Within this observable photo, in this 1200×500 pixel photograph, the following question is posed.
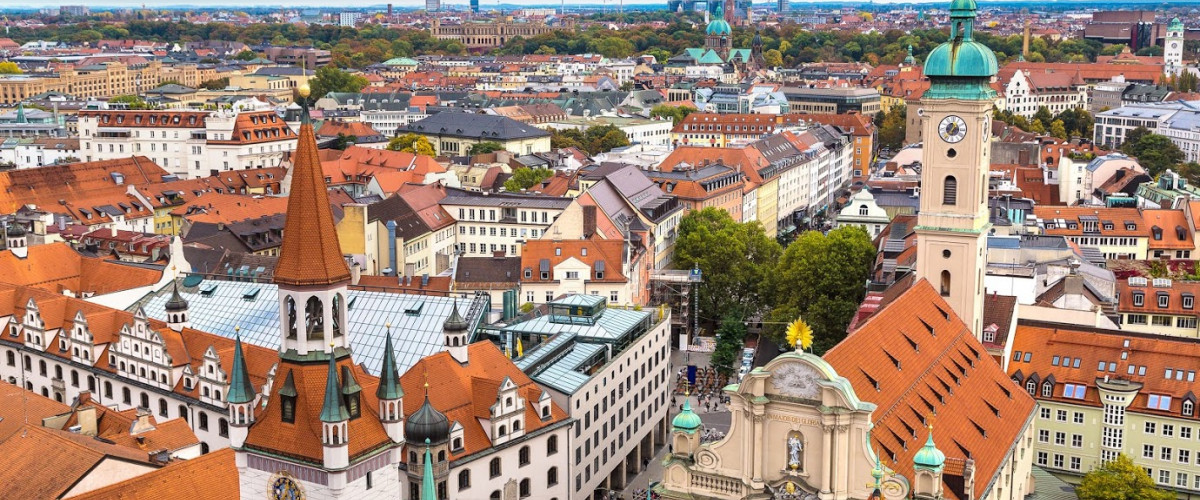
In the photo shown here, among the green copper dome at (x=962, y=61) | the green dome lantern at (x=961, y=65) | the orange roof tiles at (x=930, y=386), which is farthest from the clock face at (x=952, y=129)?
the orange roof tiles at (x=930, y=386)

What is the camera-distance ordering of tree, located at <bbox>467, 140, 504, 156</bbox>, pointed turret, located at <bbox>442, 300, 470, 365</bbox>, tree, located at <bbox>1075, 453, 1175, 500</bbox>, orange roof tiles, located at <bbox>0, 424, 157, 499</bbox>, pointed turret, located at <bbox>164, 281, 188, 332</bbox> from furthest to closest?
tree, located at <bbox>467, 140, 504, 156</bbox>, pointed turret, located at <bbox>164, 281, 188, 332</bbox>, tree, located at <bbox>1075, 453, 1175, 500</bbox>, pointed turret, located at <bbox>442, 300, 470, 365</bbox>, orange roof tiles, located at <bbox>0, 424, 157, 499</bbox>

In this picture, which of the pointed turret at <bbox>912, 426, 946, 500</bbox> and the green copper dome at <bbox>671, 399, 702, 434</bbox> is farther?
the green copper dome at <bbox>671, 399, 702, 434</bbox>

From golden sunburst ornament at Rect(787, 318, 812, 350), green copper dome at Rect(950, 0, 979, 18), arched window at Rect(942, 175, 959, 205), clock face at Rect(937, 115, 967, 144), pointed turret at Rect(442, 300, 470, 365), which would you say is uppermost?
green copper dome at Rect(950, 0, 979, 18)

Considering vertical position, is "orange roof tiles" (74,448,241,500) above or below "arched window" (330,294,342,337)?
below

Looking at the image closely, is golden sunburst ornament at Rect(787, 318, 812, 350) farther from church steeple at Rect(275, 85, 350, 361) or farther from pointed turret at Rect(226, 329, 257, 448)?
pointed turret at Rect(226, 329, 257, 448)

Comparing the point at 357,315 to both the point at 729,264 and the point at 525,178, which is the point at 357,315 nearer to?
the point at 729,264

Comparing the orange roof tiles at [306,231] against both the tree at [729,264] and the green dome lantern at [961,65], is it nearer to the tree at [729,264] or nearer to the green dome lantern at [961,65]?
the green dome lantern at [961,65]

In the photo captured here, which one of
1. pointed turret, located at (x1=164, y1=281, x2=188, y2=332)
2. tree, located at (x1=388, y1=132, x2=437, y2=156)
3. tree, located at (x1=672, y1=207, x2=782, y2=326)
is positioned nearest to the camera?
pointed turret, located at (x1=164, y1=281, x2=188, y2=332)

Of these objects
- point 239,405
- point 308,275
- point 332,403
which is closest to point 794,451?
point 332,403

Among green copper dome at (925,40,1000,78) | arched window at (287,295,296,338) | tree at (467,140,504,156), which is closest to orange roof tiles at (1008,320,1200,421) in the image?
green copper dome at (925,40,1000,78)
